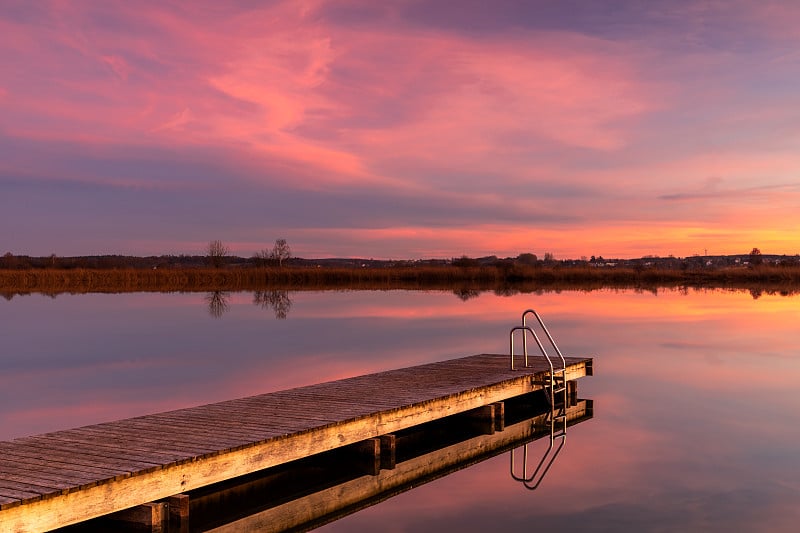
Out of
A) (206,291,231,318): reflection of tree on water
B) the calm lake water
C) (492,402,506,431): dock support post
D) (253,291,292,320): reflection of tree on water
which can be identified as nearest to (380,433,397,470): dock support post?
the calm lake water

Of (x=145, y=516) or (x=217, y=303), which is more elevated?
(x=217, y=303)

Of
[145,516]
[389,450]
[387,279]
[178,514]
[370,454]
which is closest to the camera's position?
[145,516]

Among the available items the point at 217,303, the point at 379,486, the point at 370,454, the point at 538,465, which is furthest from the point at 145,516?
the point at 217,303

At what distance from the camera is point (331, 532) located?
645 centimetres

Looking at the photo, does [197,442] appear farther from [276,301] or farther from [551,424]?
[276,301]

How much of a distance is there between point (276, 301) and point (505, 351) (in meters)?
19.6

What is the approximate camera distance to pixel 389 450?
8.30m

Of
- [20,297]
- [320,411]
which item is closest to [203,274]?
[20,297]

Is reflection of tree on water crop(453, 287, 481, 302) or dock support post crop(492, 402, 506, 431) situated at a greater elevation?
reflection of tree on water crop(453, 287, 481, 302)

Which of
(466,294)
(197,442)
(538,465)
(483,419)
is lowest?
(538,465)

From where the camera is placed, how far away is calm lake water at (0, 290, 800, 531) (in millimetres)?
7242

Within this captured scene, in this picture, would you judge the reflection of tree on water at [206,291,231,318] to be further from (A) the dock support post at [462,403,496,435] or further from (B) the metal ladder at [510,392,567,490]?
(A) the dock support post at [462,403,496,435]

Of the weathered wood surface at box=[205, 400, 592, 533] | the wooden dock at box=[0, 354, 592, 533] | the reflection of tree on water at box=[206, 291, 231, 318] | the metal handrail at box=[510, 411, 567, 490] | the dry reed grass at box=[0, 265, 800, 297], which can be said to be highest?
the dry reed grass at box=[0, 265, 800, 297]

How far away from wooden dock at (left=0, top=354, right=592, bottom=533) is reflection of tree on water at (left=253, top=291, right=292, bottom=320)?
1850cm
